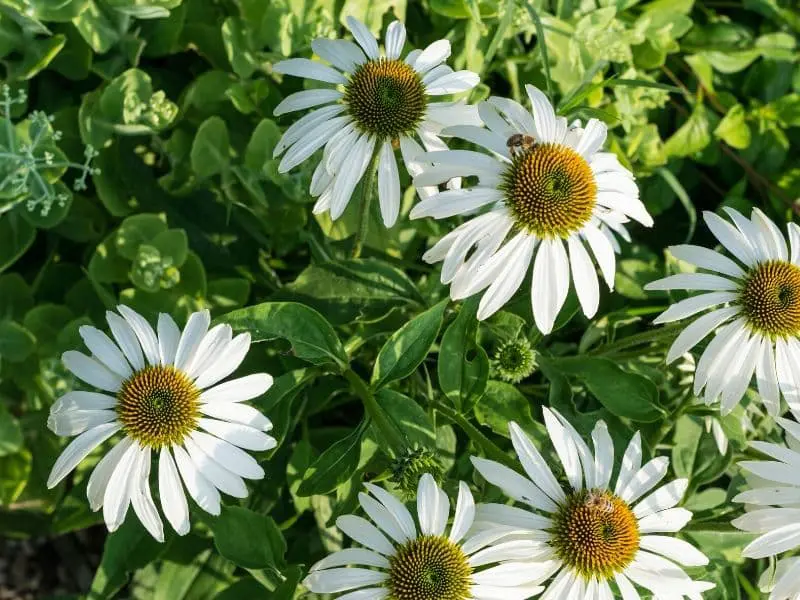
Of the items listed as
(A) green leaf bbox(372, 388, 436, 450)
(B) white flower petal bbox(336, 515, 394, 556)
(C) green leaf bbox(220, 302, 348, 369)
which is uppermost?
(C) green leaf bbox(220, 302, 348, 369)

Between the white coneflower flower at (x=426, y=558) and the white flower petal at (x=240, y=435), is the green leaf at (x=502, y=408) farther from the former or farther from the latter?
the white flower petal at (x=240, y=435)

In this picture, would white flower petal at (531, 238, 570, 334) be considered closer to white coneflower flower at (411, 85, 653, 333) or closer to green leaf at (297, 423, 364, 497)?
white coneflower flower at (411, 85, 653, 333)

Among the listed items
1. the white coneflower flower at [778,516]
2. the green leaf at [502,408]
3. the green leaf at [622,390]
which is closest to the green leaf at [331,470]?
the green leaf at [502,408]

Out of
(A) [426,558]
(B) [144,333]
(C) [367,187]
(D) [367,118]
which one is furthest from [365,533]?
(D) [367,118]

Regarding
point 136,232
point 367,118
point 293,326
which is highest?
point 367,118

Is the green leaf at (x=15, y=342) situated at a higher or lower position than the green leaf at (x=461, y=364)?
lower

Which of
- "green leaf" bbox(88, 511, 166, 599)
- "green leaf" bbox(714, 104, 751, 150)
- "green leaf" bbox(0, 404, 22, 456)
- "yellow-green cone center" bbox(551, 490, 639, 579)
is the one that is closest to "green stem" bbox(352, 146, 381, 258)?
"yellow-green cone center" bbox(551, 490, 639, 579)

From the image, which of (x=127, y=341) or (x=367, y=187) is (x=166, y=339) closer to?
(x=127, y=341)
